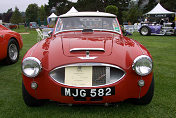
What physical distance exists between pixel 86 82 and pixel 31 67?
70 centimetres

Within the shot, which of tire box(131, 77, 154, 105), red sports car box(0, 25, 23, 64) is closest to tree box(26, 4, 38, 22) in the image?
red sports car box(0, 25, 23, 64)

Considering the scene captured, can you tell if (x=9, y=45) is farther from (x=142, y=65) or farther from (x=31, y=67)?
(x=142, y=65)

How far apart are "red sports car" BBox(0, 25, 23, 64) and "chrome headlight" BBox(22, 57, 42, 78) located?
8.90 feet

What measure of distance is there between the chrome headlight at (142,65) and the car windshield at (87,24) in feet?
4.14

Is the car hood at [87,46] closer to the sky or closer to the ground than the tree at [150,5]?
closer to the ground

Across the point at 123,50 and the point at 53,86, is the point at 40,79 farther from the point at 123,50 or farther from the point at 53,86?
the point at 123,50

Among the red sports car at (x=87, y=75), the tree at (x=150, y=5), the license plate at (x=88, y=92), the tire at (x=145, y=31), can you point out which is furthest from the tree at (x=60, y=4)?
the license plate at (x=88, y=92)

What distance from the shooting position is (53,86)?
2.13m

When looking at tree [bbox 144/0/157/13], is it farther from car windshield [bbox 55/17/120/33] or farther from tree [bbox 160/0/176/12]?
car windshield [bbox 55/17/120/33]

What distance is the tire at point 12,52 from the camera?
194 inches

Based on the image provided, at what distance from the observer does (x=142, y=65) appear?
2199 mm

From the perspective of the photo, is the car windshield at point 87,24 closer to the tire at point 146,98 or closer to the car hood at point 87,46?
the car hood at point 87,46

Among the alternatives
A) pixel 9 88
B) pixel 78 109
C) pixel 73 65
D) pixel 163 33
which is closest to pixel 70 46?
pixel 73 65

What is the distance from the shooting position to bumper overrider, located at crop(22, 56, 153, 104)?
2.10 meters
